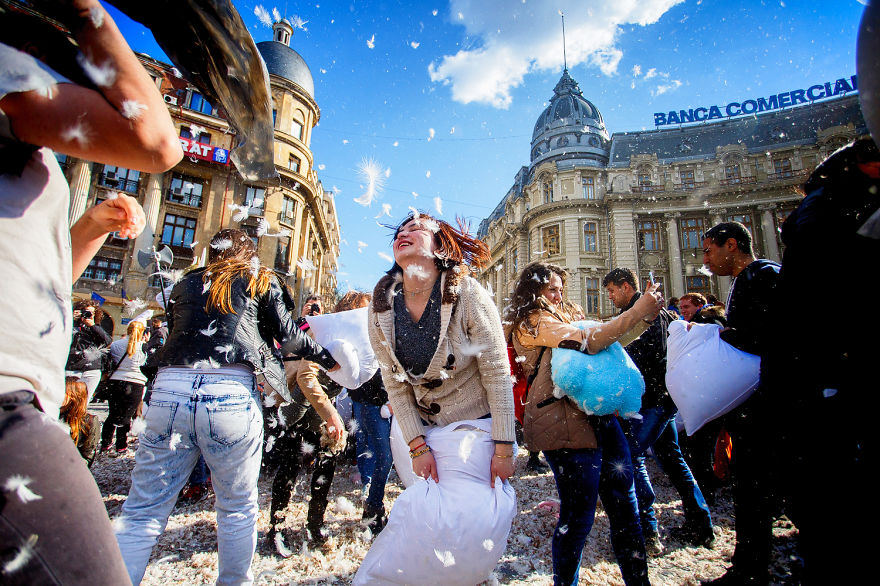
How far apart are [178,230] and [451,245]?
29717 mm

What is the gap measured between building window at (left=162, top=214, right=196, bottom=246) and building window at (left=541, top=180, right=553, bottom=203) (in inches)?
993

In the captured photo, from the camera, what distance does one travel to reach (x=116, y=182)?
2452 centimetres

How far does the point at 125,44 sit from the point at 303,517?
13.1 ft

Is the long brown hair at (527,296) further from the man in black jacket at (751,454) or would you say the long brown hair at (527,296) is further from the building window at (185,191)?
the building window at (185,191)

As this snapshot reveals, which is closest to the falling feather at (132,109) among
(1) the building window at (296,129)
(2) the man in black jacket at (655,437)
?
(2) the man in black jacket at (655,437)

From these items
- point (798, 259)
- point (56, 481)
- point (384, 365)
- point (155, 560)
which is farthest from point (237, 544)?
point (798, 259)

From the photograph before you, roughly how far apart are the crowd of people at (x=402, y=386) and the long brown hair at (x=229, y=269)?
0.04 feet

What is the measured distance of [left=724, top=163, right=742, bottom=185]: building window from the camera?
83.3 ft

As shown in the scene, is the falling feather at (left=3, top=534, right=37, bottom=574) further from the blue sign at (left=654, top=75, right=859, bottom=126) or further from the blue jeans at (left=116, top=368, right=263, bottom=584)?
the blue sign at (left=654, top=75, right=859, bottom=126)

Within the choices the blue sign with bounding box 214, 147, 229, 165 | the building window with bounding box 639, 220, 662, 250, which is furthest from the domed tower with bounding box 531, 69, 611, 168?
the blue sign with bounding box 214, 147, 229, 165

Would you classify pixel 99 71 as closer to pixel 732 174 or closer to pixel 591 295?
pixel 591 295

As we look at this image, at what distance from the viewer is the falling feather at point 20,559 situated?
2.41 ft

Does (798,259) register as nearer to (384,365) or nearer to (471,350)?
(471,350)

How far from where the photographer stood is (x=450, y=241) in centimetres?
220
